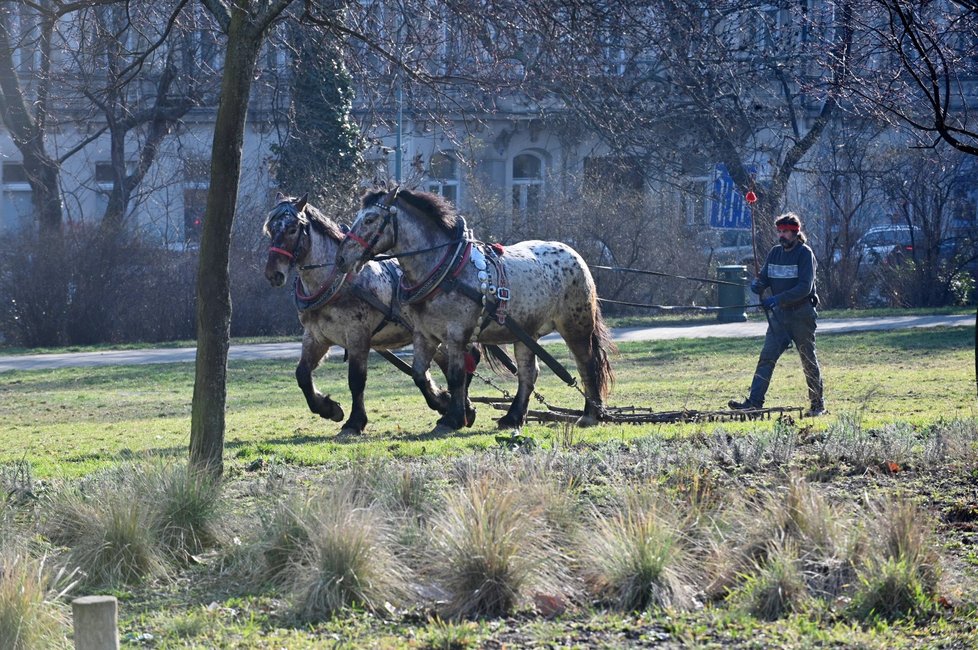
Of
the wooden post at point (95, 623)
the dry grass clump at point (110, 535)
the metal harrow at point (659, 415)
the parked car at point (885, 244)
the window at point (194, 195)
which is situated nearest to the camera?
the wooden post at point (95, 623)

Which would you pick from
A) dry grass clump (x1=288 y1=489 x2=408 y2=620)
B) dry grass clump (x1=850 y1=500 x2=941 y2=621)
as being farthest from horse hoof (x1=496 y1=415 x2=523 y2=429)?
dry grass clump (x1=850 y1=500 x2=941 y2=621)

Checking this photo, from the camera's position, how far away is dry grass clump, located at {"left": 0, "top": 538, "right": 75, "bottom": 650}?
5809 mm

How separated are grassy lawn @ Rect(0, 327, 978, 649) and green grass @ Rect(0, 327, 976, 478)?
5.6 inches

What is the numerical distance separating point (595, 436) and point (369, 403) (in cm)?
563

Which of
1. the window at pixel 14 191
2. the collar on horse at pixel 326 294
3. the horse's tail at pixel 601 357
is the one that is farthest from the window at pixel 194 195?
the horse's tail at pixel 601 357

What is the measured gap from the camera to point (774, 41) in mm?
29875

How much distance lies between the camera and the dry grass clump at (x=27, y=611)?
5809 millimetres

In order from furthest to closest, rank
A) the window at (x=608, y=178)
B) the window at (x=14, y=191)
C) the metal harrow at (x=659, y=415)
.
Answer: the window at (x=14, y=191) < the window at (x=608, y=178) < the metal harrow at (x=659, y=415)

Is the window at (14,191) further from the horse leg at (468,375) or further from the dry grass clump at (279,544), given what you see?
the dry grass clump at (279,544)

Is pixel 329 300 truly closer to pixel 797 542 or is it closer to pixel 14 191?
pixel 797 542

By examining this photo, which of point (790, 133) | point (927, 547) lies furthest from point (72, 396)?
point (790, 133)

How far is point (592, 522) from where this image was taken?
299 inches

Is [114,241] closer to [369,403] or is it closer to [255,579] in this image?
[369,403]

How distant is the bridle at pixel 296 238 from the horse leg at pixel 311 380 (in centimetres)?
85
